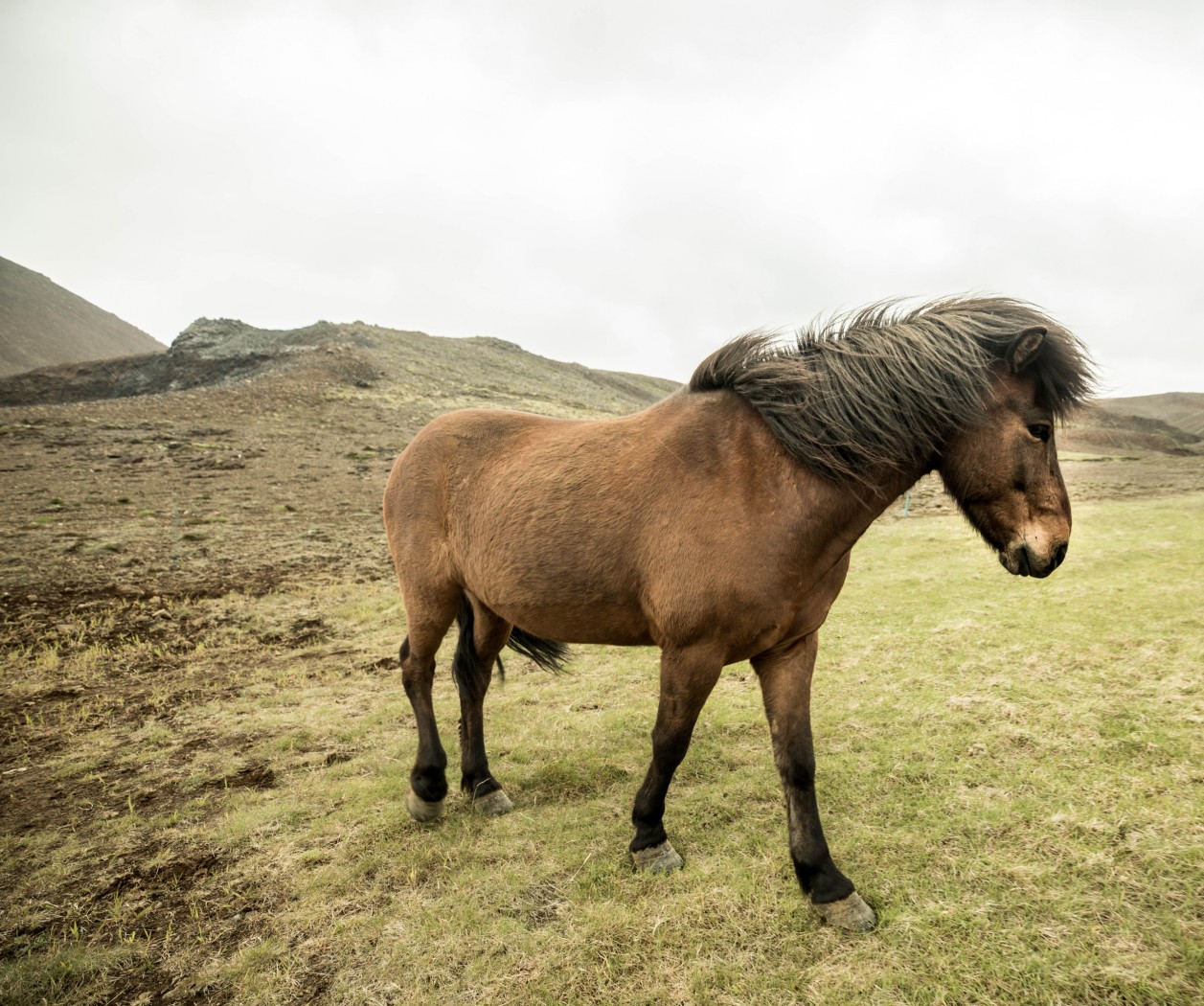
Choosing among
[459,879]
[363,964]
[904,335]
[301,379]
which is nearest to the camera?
[363,964]

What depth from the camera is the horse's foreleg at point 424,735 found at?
12.6 feet

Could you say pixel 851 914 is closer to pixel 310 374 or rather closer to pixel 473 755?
pixel 473 755

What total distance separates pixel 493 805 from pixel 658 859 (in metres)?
1.20

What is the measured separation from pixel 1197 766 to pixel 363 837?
15.4ft

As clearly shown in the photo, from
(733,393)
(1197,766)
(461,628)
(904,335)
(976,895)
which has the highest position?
(904,335)

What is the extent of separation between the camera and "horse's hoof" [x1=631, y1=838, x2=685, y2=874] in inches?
126

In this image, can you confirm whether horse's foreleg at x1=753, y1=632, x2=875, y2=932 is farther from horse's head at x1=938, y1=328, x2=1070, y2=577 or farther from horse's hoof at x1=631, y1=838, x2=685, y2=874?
horse's head at x1=938, y1=328, x2=1070, y2=577

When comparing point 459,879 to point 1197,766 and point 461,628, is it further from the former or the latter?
point 1197,766

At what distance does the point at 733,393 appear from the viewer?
10.8ft

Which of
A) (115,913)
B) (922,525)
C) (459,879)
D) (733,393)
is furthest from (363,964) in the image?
(922,525)

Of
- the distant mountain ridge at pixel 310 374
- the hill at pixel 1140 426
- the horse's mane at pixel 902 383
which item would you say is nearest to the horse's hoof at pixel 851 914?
the horse's mane at pixel 902 383

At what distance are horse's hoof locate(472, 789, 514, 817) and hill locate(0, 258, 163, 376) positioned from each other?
65907 millimetres

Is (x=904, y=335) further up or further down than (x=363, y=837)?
further up

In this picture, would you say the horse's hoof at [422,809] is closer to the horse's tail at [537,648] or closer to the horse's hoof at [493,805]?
the horse's hoof at [493,805]
